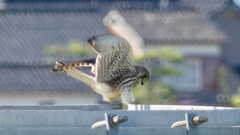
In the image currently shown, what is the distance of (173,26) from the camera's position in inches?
1601

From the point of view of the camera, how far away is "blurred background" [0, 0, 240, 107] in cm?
3303

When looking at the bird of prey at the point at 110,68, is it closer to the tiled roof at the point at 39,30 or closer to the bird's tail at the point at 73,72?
the bird's tail at the point at 73,72

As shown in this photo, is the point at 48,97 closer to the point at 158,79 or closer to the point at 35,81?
the point at 35,81

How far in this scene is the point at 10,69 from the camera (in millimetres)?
35156

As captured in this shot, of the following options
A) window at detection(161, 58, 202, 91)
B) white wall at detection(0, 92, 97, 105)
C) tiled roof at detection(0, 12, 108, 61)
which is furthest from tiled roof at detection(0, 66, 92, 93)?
window at detection(161, 58, 202, 91)

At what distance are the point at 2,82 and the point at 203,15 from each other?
10354mm

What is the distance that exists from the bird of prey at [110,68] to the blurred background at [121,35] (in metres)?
22.1

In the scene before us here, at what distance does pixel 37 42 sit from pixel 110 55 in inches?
1197

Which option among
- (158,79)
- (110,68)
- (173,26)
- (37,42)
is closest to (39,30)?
(37,42)

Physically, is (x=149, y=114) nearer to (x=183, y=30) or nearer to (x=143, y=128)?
(x=143, y=128)

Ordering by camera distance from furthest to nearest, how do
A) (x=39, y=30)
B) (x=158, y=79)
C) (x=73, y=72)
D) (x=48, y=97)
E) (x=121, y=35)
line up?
(x=39, y=30) → (x=121, y=35) → (x=48, y=97) → (x=158, y=79) → (x=73, y=72)

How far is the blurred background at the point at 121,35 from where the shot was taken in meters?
33.0

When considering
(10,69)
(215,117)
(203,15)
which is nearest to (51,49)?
(10,69)

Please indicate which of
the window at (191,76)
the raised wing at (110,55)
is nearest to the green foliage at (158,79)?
the window at (191,76)
